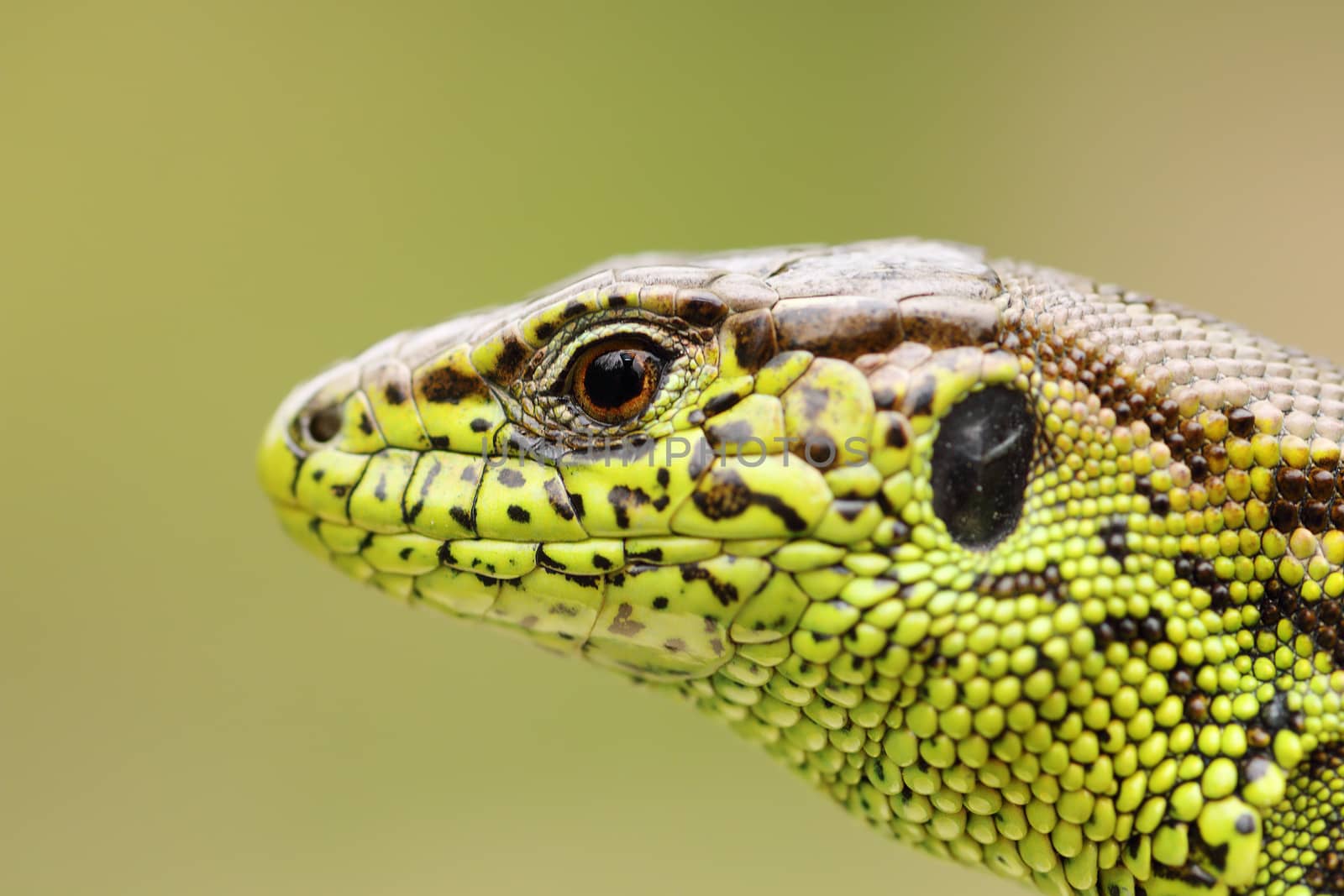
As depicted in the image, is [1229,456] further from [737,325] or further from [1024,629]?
[737,325]

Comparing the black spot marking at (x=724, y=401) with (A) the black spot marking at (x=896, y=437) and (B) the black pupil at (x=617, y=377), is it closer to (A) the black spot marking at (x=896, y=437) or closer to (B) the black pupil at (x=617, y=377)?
(B) the black pupil at (x=617, y=377)

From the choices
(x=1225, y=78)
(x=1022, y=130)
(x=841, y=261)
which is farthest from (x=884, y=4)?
(x=841, y=261)

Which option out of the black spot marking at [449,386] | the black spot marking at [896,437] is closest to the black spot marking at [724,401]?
the black spot marking at [896,437]

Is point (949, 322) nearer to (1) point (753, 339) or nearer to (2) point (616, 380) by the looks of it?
(1) point (753, 339)

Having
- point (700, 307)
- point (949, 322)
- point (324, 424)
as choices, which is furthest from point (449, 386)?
point (949, 322)

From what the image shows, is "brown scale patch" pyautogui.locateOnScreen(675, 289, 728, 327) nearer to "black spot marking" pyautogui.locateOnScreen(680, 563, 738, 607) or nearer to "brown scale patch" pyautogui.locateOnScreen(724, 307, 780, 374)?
"brown scale patch" pyautogui.locateOnScreen(724, 307, 780, 374)

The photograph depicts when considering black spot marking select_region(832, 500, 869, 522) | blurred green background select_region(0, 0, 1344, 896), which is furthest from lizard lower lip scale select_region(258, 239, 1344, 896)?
blurred green background select_region(0, 0, 1344, 896)
